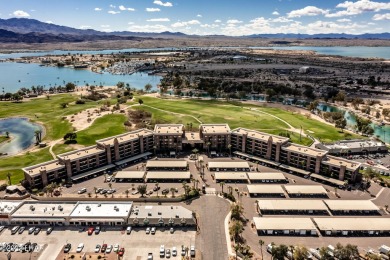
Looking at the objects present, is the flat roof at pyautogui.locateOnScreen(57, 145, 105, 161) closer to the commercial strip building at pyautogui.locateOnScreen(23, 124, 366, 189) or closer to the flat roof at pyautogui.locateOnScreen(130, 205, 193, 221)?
the commercial strip building at pyautogui.locateOnScreen(23, 124, 366, 189)

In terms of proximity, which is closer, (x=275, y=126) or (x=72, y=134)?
(x=72, y=134)

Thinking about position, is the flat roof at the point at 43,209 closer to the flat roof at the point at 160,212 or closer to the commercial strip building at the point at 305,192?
the flat roof at the point at 160,212

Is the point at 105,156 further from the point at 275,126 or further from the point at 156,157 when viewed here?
the point at 275,126


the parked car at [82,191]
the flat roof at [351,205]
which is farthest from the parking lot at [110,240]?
the flat roof at [351,205]

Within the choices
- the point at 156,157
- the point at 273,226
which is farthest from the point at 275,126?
the point at 273,226

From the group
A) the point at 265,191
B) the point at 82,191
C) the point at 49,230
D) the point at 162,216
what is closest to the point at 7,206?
the point at 49,230

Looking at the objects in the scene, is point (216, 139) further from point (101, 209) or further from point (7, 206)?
point (7, 206)
